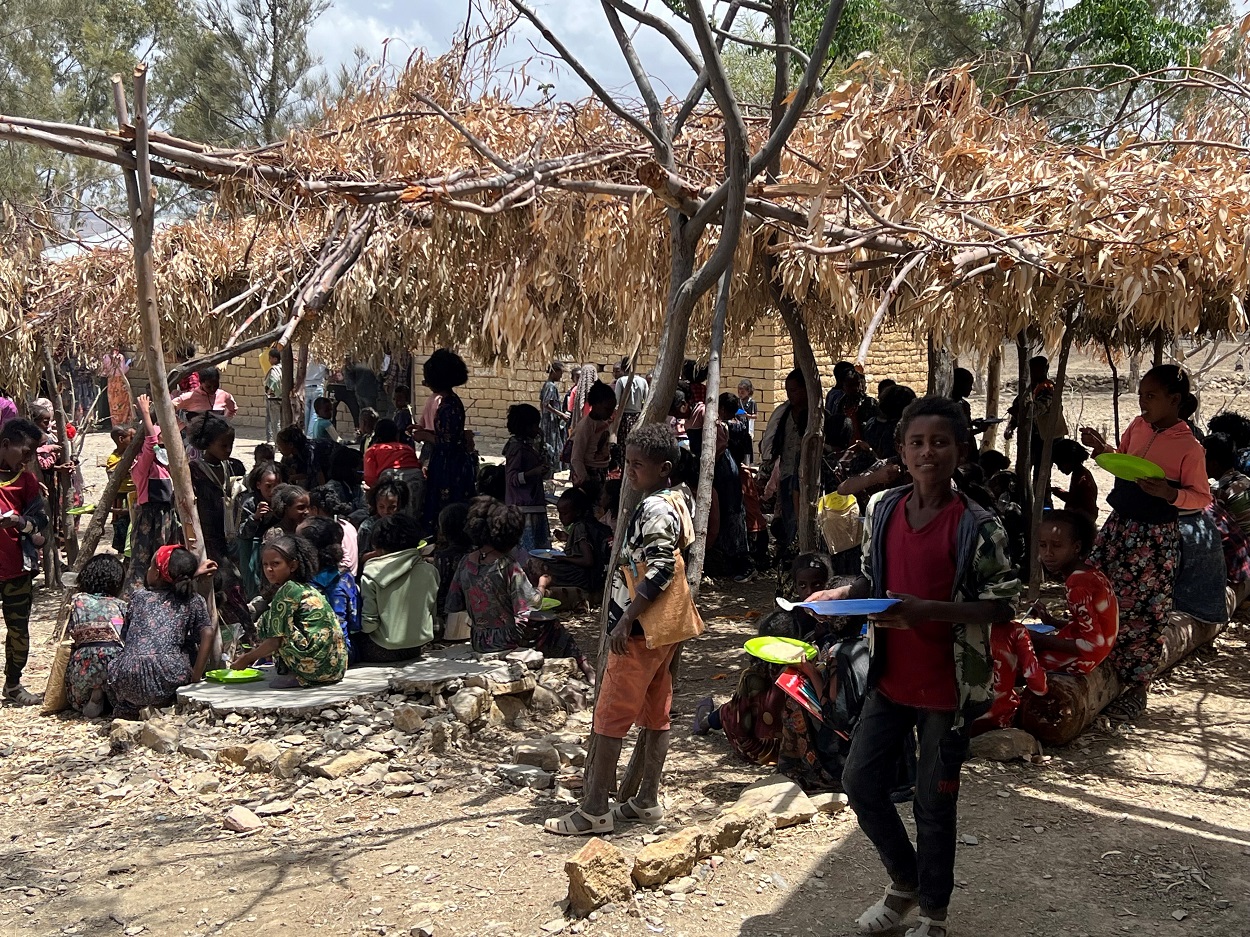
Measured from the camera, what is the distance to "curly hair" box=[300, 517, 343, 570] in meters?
5.92

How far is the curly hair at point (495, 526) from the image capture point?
6.02 metres

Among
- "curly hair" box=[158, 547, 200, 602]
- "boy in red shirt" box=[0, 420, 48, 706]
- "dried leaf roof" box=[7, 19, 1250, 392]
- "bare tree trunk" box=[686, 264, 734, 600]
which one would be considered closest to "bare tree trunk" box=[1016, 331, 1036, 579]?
"dried leaf roof" box=[7, 19, 1250, 392]

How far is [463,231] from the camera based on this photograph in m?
6.24

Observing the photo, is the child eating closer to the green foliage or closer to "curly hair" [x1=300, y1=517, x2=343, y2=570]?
"curly hair" [x1=300, y1=517, x2=343, y2=570]

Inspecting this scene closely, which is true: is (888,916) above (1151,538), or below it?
below

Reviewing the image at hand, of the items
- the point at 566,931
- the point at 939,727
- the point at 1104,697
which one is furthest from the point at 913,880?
the point at 1104,697

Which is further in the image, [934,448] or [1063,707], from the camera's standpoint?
[1063,707]

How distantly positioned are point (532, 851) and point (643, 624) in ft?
3.05

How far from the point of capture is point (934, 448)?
3.12 metres

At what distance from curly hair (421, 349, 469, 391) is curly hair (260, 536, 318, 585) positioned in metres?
3.22

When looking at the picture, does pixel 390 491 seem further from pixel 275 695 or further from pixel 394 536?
pixel 275 695

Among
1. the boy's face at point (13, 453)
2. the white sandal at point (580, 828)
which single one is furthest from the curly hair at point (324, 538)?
the white sandal at point (580, 828)

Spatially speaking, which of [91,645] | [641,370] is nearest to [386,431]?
[91,645]

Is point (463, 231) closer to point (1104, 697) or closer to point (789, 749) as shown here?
point (789, 749)
